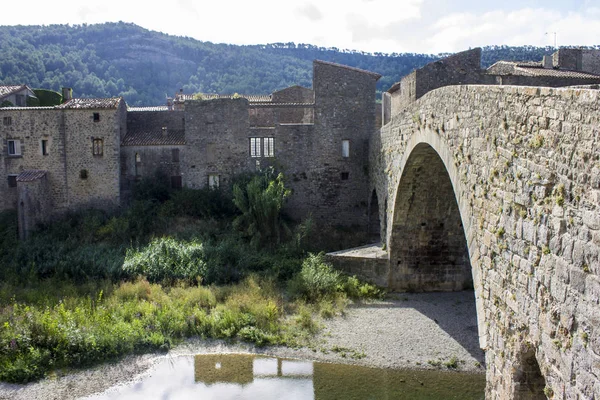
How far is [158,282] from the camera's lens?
774 inches

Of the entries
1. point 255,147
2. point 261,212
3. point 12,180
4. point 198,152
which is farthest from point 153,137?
point 261,212

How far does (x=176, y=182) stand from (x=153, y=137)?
90.4 inches

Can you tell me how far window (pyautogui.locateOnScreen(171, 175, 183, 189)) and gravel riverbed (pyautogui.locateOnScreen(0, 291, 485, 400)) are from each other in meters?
11.6

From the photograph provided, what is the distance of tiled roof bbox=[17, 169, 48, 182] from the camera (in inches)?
969

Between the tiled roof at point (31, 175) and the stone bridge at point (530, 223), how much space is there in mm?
18967

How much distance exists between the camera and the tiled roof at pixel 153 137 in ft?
83.8

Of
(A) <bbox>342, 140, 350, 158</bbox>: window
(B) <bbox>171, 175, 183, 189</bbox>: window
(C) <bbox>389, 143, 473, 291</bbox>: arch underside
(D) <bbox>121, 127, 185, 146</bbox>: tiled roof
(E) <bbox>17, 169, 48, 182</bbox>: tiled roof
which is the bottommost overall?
(C) <bbox>389, 143, 473, 291</bbox>: arch underside

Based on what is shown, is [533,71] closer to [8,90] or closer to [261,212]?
[261,212]

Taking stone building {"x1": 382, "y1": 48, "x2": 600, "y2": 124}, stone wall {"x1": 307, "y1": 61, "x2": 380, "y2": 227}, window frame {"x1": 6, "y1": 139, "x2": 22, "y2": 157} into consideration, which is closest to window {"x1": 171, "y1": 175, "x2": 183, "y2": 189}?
stone wall {"x1": 307, "y1": 61, "x2": 380, "y2": 227}

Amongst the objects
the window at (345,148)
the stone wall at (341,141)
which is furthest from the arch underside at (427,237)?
the window at (345,148)

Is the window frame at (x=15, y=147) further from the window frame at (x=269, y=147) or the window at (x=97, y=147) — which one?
the window frame at (x=269, y=147)

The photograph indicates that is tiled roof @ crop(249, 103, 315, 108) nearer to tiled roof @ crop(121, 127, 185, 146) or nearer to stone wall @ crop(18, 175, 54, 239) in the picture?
tiled roof @ crop(121, 127, 185, 146)

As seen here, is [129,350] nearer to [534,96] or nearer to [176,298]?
[176,298]

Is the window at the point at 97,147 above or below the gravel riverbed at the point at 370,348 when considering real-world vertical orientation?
above
